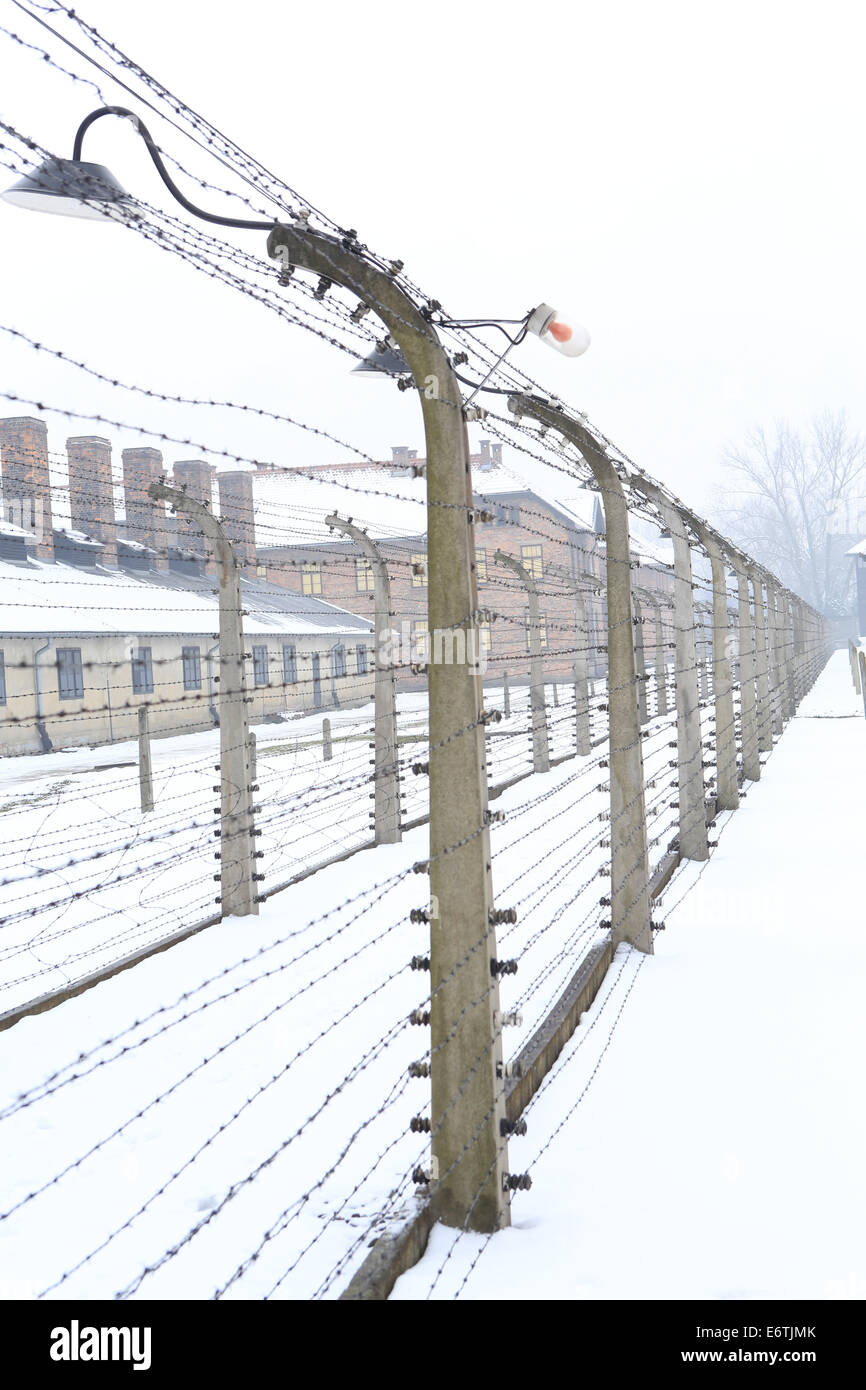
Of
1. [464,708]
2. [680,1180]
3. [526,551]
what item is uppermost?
[526,551]

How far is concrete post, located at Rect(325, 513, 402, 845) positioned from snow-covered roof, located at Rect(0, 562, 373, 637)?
313 inches

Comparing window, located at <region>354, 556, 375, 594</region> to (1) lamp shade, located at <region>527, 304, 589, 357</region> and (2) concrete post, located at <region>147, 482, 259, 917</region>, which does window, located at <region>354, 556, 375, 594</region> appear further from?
(1) lamp shade, located at <region>527, 304, 589, 357</region>

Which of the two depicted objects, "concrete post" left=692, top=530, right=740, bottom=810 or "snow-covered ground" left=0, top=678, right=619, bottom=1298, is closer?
"snow-covered ground" left=0, top=678, right=619, bottom=1298

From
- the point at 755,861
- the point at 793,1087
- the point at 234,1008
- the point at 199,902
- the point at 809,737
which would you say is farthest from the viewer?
the point at 809,737

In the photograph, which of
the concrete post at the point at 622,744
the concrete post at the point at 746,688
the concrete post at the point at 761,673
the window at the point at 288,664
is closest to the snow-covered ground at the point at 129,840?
the concrete post at the point at 622,744

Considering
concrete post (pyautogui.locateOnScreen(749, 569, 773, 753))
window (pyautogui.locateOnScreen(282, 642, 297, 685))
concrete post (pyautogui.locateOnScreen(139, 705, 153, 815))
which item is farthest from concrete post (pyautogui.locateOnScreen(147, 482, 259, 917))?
window (pyautogui.locateOnScreen(282, 642, 297, 685))

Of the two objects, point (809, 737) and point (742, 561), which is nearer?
point (742, 561)

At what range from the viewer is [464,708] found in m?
3.13

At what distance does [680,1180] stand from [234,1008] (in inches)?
91.8

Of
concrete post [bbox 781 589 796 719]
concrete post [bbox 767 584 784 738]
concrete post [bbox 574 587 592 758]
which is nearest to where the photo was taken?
concrete post [bbox 574 587 592 758]

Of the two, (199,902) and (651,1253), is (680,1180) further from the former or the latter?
(199,902)

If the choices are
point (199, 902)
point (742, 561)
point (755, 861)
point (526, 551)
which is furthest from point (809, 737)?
point (526, 551)

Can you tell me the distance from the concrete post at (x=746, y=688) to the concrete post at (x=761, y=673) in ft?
4.10

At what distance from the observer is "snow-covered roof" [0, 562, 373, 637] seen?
21120 millimetres
